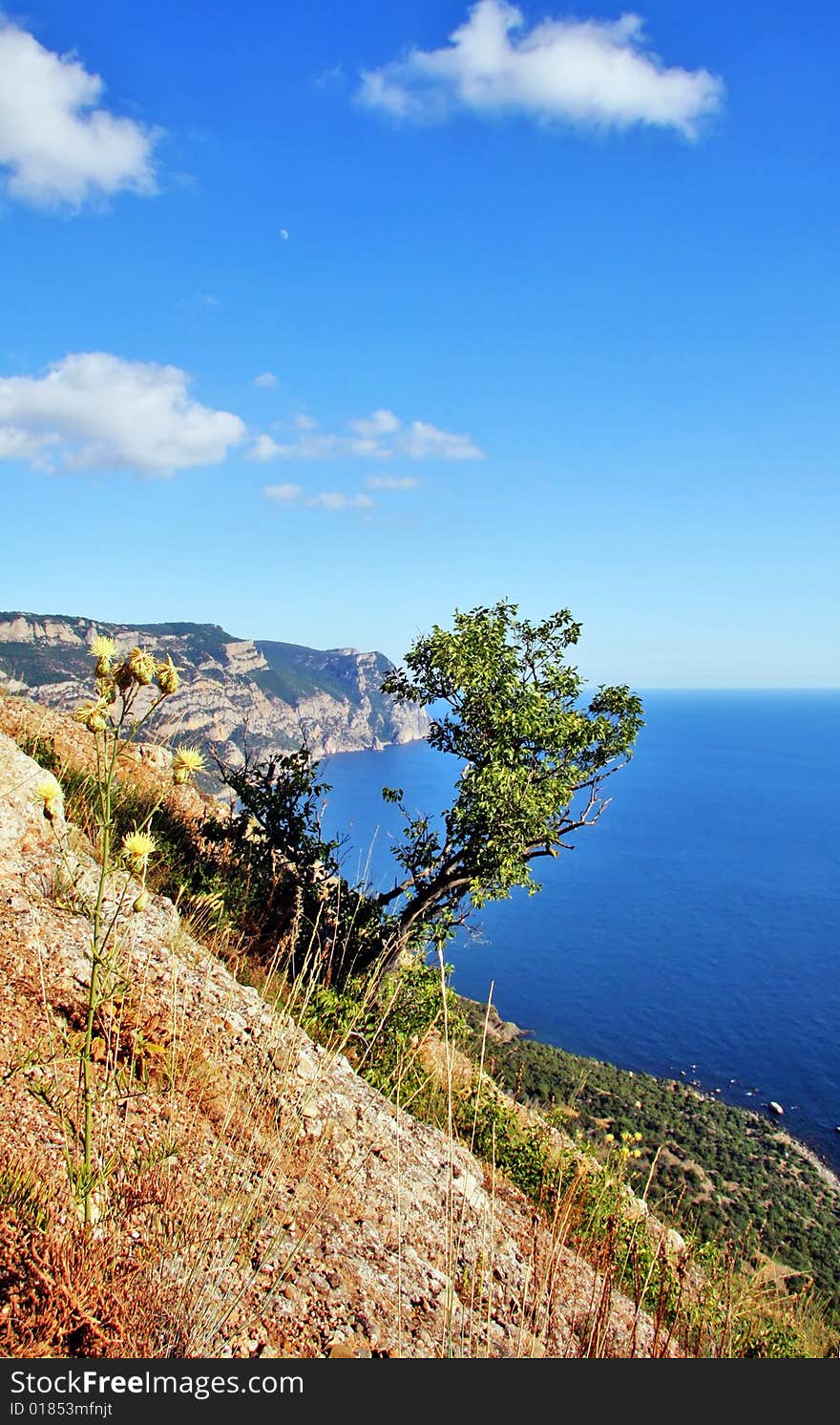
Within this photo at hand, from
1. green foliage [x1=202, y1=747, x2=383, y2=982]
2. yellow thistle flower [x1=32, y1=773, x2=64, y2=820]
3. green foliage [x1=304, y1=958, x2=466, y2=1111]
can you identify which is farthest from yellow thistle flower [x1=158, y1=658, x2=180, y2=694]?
green foliage [x1=202, y1=747, x2=383, y2=982]

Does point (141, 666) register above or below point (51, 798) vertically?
above

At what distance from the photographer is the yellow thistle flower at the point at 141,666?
A: 3008mm

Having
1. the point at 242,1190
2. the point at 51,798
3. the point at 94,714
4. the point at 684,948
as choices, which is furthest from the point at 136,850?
the point at 684,948

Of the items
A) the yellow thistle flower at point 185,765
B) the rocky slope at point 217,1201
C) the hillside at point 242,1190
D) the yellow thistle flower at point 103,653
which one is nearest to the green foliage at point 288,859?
the hillside at point 242,1190

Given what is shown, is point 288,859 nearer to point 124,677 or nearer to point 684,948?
point 124,677

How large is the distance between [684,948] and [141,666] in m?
89.4

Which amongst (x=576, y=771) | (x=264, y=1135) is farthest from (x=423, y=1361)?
(x=576, y=771)

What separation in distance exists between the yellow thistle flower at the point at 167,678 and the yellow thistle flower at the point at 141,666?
4cm

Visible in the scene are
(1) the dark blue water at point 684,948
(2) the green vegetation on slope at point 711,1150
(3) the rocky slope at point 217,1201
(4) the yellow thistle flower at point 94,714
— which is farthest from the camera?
(1) the dark blue water at point 684,948

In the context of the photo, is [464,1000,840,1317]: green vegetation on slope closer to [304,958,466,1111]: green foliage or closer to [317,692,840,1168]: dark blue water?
[317,692,840,1168]: dark blue water

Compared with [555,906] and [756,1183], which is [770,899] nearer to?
[555,906]

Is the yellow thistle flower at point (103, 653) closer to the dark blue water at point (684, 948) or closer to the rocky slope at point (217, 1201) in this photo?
the rocky slope at point (217, 1201)

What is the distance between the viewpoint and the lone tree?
10719 millimetres

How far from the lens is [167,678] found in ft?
10.0
